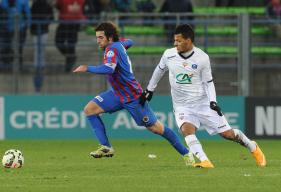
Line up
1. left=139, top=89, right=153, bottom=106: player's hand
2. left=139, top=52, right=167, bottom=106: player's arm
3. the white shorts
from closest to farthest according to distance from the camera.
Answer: the white shorts
left=139, top=52, right=167, bottom=106: player's arm
left=139, top=89, right=153, bottom=106: player's hand

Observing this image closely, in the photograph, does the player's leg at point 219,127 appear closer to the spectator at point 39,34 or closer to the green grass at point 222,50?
the green grass at point 222,50

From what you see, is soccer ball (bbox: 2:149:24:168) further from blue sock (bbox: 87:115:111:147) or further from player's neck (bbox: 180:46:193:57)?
player's neck (bbox: 180:46:193:57)

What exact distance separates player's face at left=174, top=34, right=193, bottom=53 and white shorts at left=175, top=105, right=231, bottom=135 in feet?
2.70

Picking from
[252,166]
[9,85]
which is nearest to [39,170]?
[252,166]

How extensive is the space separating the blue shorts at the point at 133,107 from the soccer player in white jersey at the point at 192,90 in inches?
37.2

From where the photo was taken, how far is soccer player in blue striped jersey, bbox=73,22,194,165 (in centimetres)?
1466

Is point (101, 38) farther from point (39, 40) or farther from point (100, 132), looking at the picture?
point (39, 40)

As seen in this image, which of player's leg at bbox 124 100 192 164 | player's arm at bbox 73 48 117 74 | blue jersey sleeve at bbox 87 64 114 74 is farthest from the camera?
player's leg at bbox 124 100 192 164

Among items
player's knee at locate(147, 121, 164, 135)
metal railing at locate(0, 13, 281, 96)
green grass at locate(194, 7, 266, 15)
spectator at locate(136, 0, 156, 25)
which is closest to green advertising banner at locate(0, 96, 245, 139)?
metal railing at locate(0, 13, 281, 96)

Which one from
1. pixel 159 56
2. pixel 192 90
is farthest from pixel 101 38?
pixel 159 56

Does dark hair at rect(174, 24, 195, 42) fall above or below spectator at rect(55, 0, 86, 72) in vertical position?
above

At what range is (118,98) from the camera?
15156 millimetres

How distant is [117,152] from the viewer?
17859 millimetres

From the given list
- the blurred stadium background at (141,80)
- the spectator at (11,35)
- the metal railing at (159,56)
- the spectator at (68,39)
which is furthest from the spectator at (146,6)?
the spectator at (11,35)
